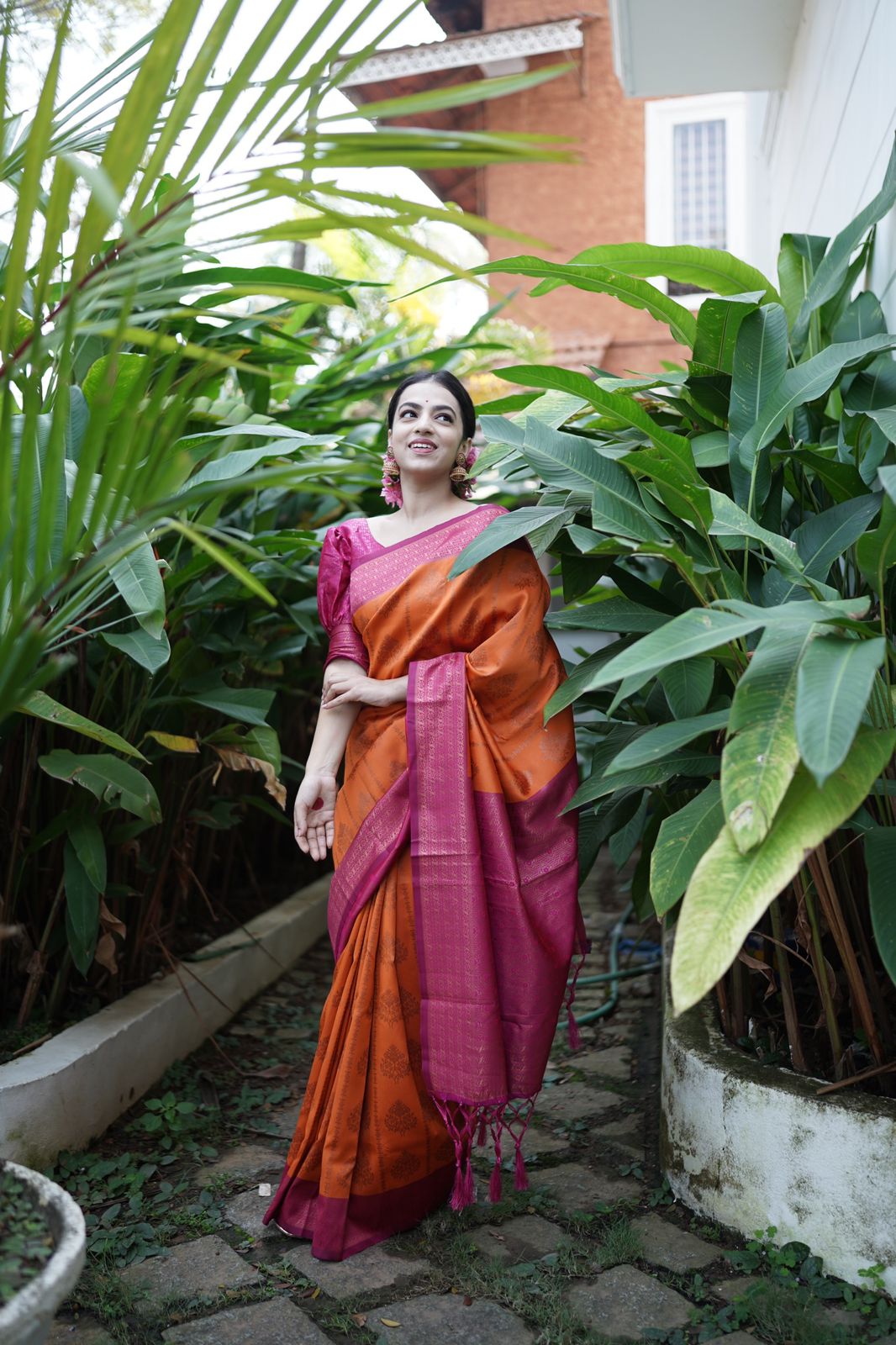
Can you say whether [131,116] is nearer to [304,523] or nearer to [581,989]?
[304,523]

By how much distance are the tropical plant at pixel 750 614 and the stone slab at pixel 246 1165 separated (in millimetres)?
811

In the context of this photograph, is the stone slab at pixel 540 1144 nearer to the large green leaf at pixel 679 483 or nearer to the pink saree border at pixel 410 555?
the pink saree border at pixel 410 555

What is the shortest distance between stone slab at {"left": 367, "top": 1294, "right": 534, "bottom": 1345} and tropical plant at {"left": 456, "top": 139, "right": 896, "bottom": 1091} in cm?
60

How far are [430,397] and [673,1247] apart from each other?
57.3 inches

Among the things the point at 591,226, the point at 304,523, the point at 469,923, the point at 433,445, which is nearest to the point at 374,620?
the point at 433,445

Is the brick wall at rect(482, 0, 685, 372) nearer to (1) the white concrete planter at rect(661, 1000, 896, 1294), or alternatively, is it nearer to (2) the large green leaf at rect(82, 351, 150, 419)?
(2) the large green leaf at rect(82, 351, 150, 419)

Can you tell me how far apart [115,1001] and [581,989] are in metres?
1.40

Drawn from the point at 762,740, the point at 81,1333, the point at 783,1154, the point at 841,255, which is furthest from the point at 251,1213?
the point at 841,255

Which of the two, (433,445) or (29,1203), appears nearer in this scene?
(29,1203)

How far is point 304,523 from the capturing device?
3.26m

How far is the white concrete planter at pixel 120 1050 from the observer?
6.44 ft

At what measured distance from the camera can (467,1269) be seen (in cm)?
174

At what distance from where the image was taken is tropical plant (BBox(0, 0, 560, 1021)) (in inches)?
39.6

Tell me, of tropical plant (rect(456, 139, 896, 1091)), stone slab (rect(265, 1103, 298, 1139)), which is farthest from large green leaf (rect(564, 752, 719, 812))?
stone slab (rect(265, 1103, 298, 1139))
